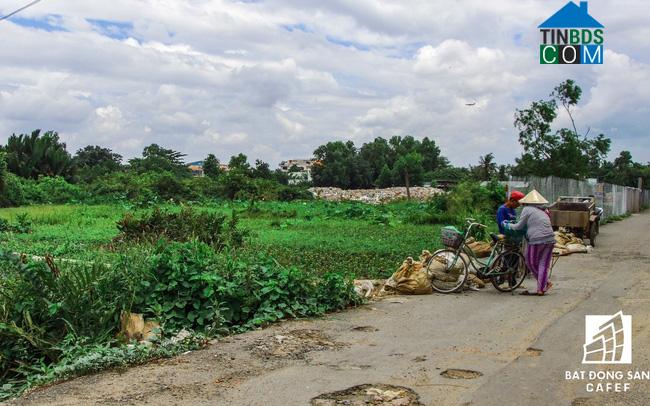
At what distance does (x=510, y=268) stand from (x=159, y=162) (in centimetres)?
7208

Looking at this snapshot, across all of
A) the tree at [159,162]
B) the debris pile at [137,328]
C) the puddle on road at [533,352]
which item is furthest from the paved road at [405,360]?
the tree at [159,162]

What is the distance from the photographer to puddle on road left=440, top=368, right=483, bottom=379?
229 inches

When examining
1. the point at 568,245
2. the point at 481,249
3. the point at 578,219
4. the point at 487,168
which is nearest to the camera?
the point at 481,249

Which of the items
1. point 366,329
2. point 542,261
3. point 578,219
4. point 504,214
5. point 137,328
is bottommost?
point 366,329

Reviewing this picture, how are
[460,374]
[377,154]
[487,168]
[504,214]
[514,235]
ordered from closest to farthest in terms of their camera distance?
[460,374], [514,235], [504,214], [487,168], [377,154]

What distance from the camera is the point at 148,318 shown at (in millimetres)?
7715

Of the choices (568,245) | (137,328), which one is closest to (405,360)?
(137,328)

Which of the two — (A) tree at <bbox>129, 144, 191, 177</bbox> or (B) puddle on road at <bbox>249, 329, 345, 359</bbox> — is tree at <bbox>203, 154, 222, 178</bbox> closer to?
(A) tree at <bbox>129, 144, 191, 177</bbox>

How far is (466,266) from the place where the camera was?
1061 cm

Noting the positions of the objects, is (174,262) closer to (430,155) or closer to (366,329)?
(366,329)

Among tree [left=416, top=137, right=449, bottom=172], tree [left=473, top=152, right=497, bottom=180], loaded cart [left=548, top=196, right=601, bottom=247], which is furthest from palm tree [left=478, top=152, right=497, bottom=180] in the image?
tree [left=416, top=137, right=449, bottom=172]

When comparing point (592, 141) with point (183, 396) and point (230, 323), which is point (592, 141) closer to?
point (230, 323)

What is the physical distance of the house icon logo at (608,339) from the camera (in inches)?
248

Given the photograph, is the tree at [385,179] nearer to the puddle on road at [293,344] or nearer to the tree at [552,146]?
the tree at [552,146]
